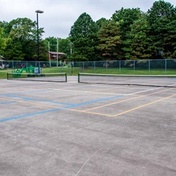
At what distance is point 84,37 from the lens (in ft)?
158

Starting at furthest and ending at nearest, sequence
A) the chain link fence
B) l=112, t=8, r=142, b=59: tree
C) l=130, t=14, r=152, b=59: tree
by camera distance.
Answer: l=112, t=8, r=142, b=59: tree, l=130, t=14, r=152, b=59: tree, the chain link fence

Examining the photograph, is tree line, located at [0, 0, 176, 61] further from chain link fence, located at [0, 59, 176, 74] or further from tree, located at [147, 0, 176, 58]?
chain link fence, located at [0, 59, 176, 74]

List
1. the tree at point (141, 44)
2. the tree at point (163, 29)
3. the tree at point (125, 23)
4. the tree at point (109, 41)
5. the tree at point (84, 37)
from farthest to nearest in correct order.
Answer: the tree at point (84, 37) < the tree at point (109, 41) < the tree at point (125, 23) < the tree at point (141, 44) < the tree at point (163, 29)

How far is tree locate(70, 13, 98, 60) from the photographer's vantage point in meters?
46.8

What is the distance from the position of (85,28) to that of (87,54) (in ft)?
20.3

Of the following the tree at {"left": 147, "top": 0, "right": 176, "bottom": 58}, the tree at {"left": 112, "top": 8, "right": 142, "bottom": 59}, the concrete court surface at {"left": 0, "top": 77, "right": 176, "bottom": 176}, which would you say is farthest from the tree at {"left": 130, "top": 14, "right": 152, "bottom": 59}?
the concrete court surface at {"left": 0, "top": 77, "right": 176, "bottom": 176}

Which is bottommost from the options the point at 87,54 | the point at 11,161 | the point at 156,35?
the point at 11,161

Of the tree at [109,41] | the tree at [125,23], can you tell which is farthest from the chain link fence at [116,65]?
the tree at [109,41]

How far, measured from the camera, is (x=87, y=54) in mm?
46875

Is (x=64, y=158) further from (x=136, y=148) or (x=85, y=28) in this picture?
(x=85, y=28)

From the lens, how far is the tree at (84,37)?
46.8 meters

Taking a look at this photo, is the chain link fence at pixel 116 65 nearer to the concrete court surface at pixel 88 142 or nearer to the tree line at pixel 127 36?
the tree line at pixel 127 36

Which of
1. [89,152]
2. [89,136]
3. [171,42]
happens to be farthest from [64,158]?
[171,42]

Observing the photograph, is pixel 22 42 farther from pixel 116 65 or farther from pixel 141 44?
pixel 141 44
